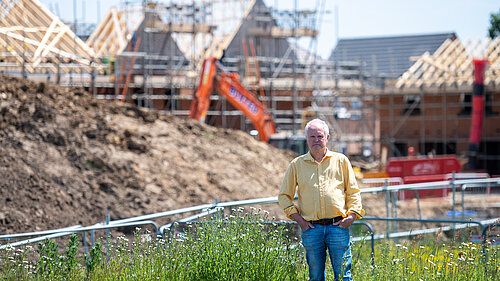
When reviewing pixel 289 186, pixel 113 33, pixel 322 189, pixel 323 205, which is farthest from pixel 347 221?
pixel 113 33

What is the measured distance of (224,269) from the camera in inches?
228

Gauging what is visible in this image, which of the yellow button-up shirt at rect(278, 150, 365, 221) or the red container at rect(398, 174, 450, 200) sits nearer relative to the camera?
the yellow button-up shirt at rect(278, 150, 365, 221)

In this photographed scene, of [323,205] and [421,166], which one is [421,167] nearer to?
[421,166]

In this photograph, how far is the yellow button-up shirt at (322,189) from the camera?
5.86m

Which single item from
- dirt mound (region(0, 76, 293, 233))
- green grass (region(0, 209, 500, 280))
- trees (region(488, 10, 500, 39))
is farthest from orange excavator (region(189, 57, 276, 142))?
trees (region(488, 10, 500, 39))

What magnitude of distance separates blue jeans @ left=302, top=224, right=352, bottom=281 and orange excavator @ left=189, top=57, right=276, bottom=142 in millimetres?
15235

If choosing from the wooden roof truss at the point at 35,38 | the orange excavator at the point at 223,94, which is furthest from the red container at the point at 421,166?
the wooden roof truss at the point at 35,38

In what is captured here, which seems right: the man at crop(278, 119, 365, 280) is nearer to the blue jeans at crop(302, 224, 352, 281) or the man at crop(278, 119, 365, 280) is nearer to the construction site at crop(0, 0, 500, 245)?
the blue jeans at crop(302, 224, 352, 281)

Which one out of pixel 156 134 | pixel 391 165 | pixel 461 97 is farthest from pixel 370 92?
pixel 156 134

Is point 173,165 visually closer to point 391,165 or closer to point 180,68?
point 391,165

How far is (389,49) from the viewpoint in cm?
4300

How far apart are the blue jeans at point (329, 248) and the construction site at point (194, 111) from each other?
6958 mm

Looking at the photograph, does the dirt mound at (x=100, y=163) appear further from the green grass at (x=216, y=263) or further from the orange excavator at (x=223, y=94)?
the green grass at (x=216, y=263)

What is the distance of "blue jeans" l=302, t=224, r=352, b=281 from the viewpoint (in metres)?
5.82
